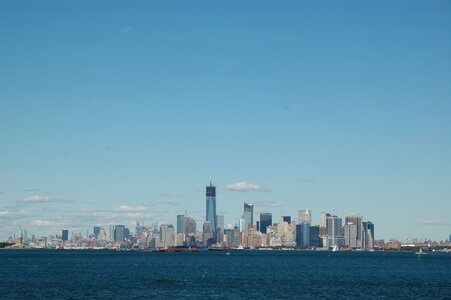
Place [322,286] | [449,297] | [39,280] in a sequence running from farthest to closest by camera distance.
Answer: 1. [39,280]
2. [322,286]
3. [449,297]

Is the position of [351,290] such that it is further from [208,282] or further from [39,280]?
[39,280]

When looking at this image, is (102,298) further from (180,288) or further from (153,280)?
(153,280)

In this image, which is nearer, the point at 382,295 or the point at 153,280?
the point at 382,295

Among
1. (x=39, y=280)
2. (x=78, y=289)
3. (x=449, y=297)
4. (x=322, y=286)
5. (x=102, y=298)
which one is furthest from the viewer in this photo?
(x=39, y=280)

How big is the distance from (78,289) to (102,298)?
16.2 m

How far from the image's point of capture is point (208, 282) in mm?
128375

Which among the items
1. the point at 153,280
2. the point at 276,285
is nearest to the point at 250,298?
the point at 276,285

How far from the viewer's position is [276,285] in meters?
124

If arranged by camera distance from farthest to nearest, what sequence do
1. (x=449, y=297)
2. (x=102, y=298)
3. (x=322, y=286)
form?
(x=322, y=286), (x=449, y=297), (x=102, y=298)

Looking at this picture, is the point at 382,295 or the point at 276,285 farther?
the point at 276,285

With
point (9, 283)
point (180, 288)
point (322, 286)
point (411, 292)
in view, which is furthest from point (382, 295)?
point (9, 283)

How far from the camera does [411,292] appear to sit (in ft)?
368

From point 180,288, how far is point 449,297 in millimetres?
39942

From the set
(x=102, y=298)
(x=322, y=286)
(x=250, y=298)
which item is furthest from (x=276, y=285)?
(x=102, y=298)
